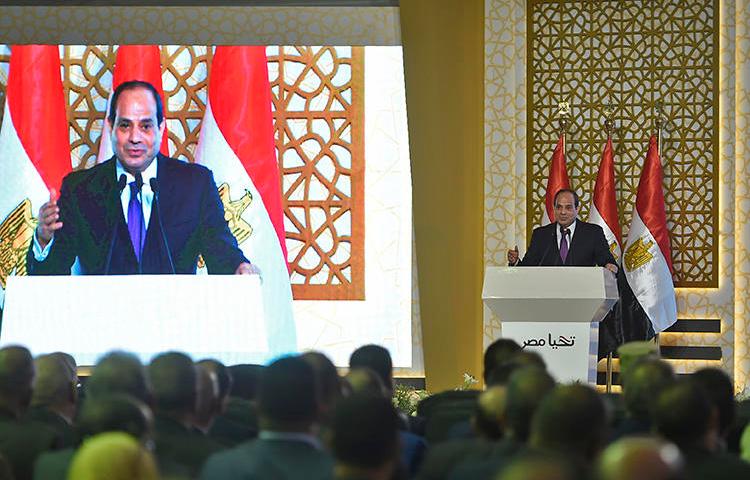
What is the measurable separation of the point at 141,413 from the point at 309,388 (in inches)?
16.1

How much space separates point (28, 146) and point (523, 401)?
7776 mm

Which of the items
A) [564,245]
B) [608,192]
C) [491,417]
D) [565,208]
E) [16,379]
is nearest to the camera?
[491,417]

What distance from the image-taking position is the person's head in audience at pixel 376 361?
4.71 metres

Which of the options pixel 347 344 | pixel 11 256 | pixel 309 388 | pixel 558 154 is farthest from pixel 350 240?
pixel 309 388

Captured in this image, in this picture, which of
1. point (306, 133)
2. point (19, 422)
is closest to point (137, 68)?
point (306, 133)

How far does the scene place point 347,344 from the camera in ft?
33.8

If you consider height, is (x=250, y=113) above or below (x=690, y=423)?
above

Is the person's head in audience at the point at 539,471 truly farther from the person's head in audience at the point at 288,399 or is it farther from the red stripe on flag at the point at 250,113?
the red stripe on flag at the point at 250,113

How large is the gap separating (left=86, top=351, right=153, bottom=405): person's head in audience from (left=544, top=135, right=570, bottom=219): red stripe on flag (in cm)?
660

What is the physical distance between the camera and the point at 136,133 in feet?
33.6

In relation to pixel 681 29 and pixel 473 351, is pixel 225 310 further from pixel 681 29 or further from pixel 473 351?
pixel 681 29

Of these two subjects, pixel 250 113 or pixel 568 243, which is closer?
pixel 568 243

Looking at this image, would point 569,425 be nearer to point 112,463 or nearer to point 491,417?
point 491,417

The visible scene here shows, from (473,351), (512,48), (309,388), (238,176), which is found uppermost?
(512,48)
